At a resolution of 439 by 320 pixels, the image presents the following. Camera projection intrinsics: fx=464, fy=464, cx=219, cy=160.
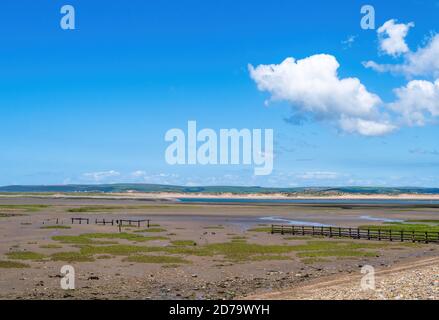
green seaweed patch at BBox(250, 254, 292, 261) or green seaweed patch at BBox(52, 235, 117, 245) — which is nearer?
green seaweed patch at BBox(250, 254, 292, 261)

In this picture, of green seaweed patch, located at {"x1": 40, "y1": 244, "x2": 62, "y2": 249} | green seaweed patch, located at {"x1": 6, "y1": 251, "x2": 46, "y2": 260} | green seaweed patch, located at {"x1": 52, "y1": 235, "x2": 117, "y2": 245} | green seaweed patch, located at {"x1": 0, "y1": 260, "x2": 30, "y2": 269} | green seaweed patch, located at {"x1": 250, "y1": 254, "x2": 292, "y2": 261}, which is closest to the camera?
green seaweed patch, located at {"x1": 0, "y1": 260, "x2": 30, "y2": 269}

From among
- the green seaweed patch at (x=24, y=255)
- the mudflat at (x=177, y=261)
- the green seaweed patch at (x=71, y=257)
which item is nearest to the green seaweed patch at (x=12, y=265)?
the mudflat at (x=177, y=261)

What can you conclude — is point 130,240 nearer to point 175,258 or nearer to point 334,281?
point 175,258

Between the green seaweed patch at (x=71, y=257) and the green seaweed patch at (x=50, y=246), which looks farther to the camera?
the green seaweed patch at (x=50, y=246)

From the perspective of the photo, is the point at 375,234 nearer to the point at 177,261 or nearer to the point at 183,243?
the point at 183,243

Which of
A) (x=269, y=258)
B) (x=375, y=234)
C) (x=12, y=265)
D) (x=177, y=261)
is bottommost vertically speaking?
(x=375, y=234)

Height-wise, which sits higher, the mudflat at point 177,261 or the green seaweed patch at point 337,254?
the mudflat at point 177,261

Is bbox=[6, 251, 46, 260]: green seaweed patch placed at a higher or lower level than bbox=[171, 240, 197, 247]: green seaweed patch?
higher

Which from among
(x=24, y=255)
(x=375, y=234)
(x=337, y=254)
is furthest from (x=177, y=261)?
(x=375, y=234)

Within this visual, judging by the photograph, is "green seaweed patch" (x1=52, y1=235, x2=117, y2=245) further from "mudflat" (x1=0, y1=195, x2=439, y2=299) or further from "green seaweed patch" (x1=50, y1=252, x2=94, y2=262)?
"green seaweed patch" (x1=50, y1=252, x2=94, y2=262)

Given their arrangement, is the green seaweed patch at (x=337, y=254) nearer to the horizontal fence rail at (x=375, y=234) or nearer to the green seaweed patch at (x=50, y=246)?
the horizontal fence rail at (x=375, y=234)

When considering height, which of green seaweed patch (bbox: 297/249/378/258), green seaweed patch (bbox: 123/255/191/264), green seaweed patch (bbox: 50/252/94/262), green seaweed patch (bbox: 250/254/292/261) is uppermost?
green seaweed patch (bbox: 50/252/94/262)

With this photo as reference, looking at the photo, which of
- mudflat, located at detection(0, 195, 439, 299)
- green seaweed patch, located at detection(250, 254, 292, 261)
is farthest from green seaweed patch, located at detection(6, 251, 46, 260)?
green seaweed patch, located at detection(250, 254, 292, 261)

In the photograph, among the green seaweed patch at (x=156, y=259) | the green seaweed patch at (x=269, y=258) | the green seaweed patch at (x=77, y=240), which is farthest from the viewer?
the green seaweed patch at (x=77, y=240)
